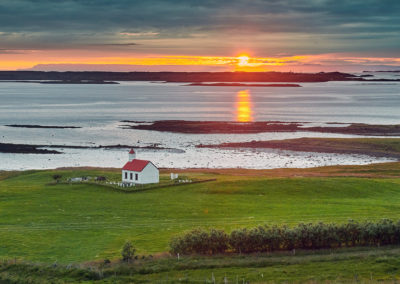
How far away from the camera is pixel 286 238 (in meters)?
40.5

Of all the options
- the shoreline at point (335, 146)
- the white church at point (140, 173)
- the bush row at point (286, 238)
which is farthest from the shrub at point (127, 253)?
the shoreline at point (335, 146)

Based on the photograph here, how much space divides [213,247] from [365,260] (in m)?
11.2

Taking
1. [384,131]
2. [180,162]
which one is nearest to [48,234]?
[180,162]

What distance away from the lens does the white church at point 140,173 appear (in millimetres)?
70938

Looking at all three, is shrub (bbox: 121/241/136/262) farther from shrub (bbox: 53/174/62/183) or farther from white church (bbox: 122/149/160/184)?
shrub (bbox: 53/174/62/183)

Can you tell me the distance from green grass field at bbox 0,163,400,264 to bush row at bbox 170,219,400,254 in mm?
3681

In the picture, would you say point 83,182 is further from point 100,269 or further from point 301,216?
point 100,269

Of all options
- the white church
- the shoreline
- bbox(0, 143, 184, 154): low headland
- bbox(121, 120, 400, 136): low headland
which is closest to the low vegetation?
the white church

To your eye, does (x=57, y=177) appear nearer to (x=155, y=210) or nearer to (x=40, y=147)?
(x=155, y=210)

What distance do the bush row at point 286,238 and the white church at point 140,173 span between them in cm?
3057

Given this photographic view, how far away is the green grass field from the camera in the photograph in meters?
44.8

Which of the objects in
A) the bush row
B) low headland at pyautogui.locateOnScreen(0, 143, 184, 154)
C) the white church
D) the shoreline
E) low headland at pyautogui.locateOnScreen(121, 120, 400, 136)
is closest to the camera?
the bush row

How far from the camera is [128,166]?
7238cm

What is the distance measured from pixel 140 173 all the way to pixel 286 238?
33857 mm
